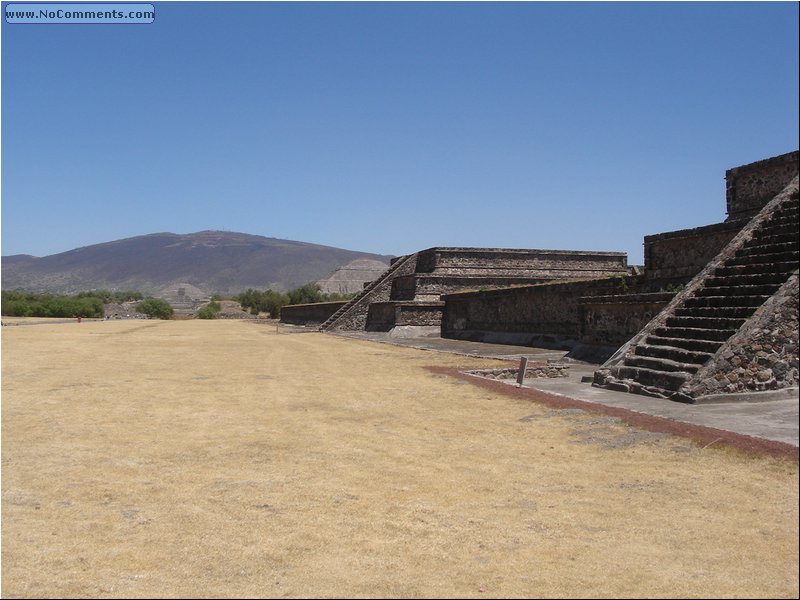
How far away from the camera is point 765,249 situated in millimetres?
9445

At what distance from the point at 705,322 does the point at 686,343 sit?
43cm

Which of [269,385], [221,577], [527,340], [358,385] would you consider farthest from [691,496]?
[527,340]

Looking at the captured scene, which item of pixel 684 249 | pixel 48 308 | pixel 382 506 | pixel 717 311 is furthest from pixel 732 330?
pixel 48 308

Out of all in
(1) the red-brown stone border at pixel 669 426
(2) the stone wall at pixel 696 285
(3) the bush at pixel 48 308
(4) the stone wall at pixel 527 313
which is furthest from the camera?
(3) the bush at pixel 48 308

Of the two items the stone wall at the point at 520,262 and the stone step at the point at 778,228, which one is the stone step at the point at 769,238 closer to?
the stone step at the point at 778,228

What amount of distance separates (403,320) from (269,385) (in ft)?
59.2

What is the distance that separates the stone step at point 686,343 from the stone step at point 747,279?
44.6 inches

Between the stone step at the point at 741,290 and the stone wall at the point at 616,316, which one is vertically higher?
the stone step at the point at 741,290

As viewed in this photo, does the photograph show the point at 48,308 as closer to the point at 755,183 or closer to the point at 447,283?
the point at 447,283

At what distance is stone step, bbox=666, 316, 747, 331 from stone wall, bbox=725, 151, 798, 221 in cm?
514

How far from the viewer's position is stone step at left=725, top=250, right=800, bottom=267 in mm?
8578

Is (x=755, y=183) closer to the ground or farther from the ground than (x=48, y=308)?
farther from the ground

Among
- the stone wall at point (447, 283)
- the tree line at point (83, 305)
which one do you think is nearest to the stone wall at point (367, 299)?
the stone wall at point (447, 283)

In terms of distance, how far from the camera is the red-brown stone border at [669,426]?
16.9 ft
